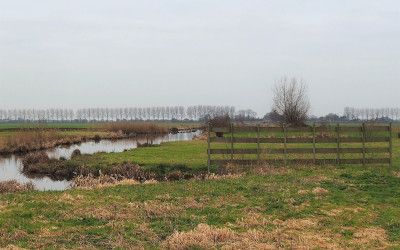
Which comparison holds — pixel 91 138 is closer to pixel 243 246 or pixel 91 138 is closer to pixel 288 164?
pixel 288 164

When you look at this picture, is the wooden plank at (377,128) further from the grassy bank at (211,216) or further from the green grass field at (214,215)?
the grassy bank at (211,216)

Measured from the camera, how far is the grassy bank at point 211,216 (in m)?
8.09

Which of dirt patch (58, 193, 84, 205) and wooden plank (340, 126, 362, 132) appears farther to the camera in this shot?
wooden plank (340, 126, 362, 132)

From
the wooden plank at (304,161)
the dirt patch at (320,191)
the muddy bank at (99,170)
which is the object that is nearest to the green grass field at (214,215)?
the dirt patch at (320,191)

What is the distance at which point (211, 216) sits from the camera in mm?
9953

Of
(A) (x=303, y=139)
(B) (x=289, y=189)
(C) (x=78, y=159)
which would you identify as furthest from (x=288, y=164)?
(C) (x=78, y=159)

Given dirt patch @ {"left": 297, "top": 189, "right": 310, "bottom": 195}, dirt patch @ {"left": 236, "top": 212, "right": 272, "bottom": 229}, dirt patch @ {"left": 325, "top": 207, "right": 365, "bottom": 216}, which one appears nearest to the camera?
dirt patch @ {"left": 236, "top": 212, "right": 272, "bottom": 229}

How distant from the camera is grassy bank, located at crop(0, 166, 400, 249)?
8094mm

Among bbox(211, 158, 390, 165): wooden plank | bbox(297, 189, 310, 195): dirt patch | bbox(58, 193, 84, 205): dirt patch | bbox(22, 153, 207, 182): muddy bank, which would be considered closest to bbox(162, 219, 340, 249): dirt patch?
bbox(297, 189, 310, 195): dirt patch

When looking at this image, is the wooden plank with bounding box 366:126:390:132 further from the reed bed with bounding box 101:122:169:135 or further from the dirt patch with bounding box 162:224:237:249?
the reed bed with bounding box 101:122:169:135

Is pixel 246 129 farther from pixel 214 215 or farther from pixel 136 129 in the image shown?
pixel 136 129

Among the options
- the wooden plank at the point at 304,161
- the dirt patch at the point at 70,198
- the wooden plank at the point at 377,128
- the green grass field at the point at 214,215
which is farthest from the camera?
the wooden plank at the point at 377,128

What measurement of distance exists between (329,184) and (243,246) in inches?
292

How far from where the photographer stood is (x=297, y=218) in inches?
390
